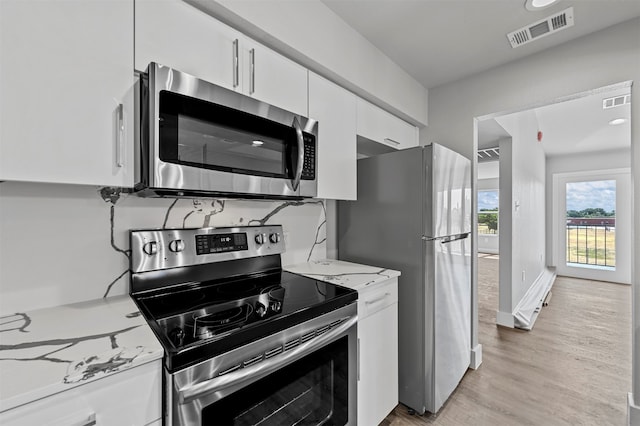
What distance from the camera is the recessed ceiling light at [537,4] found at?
5.18 ft

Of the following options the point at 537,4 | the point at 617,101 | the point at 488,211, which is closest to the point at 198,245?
the point at 537,4

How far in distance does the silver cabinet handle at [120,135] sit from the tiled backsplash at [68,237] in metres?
0.31

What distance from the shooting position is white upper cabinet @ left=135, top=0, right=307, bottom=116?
103cm

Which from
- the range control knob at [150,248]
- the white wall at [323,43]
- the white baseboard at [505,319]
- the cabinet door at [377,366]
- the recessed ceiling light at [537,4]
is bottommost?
the white baseboard at [505,319]

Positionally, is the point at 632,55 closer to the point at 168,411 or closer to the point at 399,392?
the point at 399,392

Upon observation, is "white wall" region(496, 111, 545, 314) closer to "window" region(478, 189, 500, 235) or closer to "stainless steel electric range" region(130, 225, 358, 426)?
"stainless steel electric range" region(130, 225, 358, 426)

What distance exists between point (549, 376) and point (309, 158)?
2562 millimetres

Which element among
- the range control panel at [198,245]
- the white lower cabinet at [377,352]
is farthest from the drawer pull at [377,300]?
the range control panel at [198,245]

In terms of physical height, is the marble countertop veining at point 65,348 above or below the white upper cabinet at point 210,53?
below

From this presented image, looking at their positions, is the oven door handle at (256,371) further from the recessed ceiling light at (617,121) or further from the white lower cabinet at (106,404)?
the recessed ceiling light at (617,121)

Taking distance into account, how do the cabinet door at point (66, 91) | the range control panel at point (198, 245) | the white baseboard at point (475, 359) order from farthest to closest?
the white baseboard at point (475, 359)
the range control panel at point (198, 245)
the cabinet door at point (66, 91)

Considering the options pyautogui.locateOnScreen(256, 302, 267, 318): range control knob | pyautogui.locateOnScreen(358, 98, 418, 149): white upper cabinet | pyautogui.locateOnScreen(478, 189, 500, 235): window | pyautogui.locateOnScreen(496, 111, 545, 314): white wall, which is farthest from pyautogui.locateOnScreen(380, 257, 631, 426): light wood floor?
pyautogui.locateOnScreen(478, 189, 500, 235): window

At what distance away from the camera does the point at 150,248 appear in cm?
124

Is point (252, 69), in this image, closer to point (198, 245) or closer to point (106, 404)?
point (198, 245)
